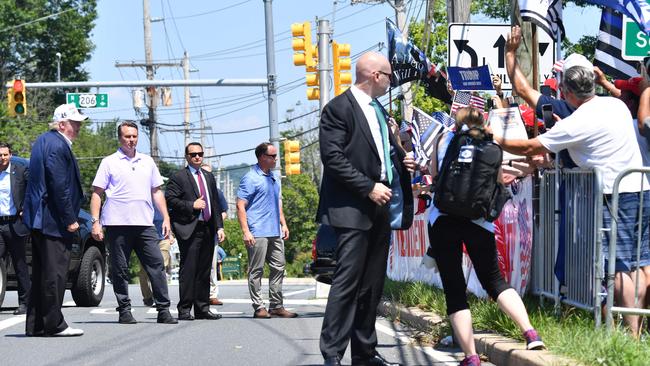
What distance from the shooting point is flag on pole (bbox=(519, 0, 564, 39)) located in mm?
9320

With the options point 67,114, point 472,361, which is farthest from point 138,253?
point 472,361

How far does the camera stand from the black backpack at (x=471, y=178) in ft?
22.7

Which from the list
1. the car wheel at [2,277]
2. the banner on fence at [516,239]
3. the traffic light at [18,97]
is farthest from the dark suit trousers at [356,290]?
the traffic light at [18,97]

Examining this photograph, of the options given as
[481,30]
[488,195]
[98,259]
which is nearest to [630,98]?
[488,195]

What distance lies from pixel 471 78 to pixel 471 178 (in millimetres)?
3617

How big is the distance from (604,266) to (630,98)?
5.21 feet

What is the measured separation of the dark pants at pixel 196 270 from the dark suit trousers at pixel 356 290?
15.0 feet

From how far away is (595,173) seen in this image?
24.0ft

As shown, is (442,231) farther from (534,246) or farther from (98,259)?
(98,259)

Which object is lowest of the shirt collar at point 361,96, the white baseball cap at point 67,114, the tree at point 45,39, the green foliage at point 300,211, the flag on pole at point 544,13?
the green foliage at point 300,211

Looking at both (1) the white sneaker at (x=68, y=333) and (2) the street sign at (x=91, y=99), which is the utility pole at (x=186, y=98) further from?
(1) the white sneaker at (x=68, y=333)

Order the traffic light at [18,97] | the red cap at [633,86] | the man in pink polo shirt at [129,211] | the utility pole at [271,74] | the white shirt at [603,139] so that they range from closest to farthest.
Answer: the white shirt at [603,139]
the red cap at [633,86]
the man in pink polo shirt at [129,211]
the utility pole at [271,74]
the traffic light at [18,97]

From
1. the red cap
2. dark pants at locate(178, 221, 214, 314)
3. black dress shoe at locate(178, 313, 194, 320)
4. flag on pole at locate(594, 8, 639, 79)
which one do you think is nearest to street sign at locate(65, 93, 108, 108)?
dark pants at locate(178, 221, 214, 314)

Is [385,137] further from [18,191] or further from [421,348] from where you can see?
[18,191]
